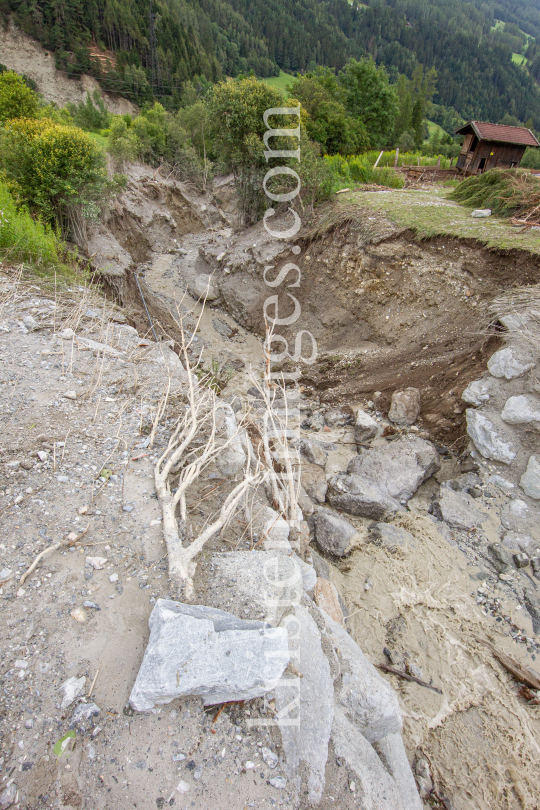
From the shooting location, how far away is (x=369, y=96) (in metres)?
23.0

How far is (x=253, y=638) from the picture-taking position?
2.28 m

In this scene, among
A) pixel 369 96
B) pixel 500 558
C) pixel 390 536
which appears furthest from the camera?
pixel 369 96

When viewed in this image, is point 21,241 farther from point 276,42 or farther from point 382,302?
point 276,42

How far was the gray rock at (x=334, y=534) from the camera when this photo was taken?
4750 millimetres

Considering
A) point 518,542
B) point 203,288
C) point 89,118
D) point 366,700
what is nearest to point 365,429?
point 518,542

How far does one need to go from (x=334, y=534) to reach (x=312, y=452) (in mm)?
1797

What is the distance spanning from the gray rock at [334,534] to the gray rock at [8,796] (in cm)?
361

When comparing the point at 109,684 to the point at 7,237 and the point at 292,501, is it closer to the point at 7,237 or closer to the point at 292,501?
the point at 292,501

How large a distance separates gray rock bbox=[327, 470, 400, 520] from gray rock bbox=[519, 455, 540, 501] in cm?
169

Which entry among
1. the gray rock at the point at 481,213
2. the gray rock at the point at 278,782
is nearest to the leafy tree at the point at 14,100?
the gray rock at the point at 481,213

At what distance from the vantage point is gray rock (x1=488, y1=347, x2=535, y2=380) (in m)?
5.47

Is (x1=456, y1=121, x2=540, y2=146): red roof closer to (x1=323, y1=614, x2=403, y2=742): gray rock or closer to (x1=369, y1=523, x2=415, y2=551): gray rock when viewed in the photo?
(x1=369, y1=523, x2=415, y2=551): gray rock

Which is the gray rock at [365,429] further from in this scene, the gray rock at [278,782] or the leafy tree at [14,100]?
the leafy tree at [14,100]

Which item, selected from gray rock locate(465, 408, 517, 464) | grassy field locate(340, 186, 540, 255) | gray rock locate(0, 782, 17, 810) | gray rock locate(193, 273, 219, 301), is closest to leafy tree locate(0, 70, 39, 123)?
gray rock locate(193, 273, 219, 301)
